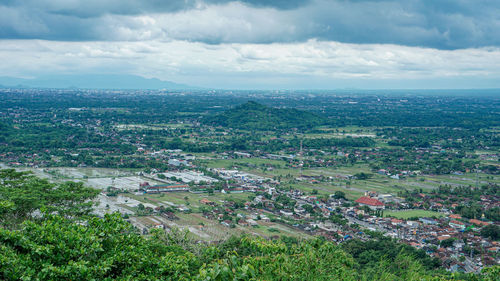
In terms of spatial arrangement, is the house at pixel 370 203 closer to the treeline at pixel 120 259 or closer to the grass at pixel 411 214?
Result: the grass at pixel 411 214

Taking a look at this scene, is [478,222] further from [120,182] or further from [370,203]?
[120,182]

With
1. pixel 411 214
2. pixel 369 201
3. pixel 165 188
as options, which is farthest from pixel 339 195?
pixel 165 188

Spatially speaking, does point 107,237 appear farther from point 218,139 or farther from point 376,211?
point 218,139

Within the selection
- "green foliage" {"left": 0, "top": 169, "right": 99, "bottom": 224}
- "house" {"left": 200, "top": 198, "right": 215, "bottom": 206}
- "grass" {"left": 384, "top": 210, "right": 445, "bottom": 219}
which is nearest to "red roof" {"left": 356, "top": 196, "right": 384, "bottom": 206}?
"grass" {"left": 384, "top": 210, "right": 445, "bottom": 219}

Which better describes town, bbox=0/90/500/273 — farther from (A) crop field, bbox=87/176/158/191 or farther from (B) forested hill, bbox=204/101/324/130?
(B) forested hill, bbox=204/101/324/130

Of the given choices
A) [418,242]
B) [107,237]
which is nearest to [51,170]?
[418,242]
